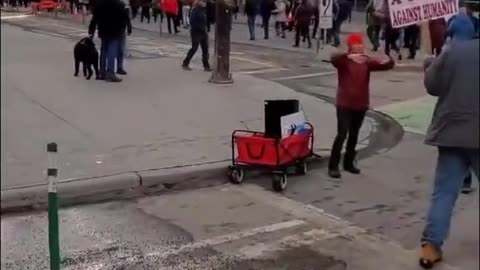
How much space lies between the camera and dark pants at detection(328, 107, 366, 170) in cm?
773

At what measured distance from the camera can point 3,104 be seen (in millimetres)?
2543

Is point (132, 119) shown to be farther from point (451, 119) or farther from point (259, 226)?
point (451, 119)

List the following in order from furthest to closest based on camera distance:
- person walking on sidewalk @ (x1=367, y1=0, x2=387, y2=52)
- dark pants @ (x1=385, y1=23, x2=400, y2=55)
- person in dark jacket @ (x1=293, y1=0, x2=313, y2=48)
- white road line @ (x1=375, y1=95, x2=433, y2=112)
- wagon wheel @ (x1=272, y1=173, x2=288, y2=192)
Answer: person in dark jacket @ (x1=293, y1=0, x2=313, y2=48) → person walking on sidewalk @ (x1=367, y1=0, x2=387, y2=52) → dark pants @ (x1=385, y1=23, x2=400, y2=55) → white road line @ (x1=375, y1=95, x2=433, y2=112) → wagon wheel @ (x1=272, y1=173, x2=288, y2=192)

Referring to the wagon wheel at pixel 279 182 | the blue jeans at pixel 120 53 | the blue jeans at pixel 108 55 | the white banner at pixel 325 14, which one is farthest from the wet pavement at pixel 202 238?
the white banner at pixel 325 14

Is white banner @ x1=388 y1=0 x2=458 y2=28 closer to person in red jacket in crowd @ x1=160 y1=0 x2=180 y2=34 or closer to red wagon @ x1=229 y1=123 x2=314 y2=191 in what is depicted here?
red wagon @ x1=229 y1=123 x2=314 y2=191

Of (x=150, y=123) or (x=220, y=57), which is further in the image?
(x=220, y=57)

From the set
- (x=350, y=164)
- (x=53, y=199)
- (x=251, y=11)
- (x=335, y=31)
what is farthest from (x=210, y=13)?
(x=53, y=199)

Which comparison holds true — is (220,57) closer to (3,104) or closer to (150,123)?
Result: (150,123)

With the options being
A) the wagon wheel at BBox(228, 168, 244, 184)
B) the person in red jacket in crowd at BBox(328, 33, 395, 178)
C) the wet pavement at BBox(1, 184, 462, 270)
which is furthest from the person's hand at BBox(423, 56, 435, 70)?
the wagon wheel at BBox(228, 168, 244, 184)

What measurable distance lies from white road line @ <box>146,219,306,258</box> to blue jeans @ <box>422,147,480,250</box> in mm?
1431

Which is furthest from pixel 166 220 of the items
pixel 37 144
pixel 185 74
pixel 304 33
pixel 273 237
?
pixel 304 33

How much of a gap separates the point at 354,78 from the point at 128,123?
341 cm

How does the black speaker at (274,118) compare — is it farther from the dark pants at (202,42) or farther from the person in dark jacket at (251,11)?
the person in dark jacket at (251,11)

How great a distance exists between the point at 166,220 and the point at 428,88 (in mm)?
2709
